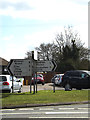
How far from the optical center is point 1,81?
20.3 meters

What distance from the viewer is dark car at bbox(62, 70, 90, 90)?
82.9ft

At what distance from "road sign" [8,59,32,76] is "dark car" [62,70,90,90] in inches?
297

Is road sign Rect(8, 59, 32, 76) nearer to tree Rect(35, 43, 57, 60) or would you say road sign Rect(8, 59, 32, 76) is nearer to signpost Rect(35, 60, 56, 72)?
signpost Rect(35, 60, 56, 72)

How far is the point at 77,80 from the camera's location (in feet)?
84.0

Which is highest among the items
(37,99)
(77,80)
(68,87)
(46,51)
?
(46,51)

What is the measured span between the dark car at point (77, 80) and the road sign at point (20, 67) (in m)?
7.55

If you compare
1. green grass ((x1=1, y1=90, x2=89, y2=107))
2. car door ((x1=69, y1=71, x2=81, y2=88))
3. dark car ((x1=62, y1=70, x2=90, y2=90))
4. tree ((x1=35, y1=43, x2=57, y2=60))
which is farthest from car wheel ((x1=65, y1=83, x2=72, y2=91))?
tree ((x1=35, y1=43, x2=57, y2=60))

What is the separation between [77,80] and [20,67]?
854 cm

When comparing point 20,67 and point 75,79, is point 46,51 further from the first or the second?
point 20,67

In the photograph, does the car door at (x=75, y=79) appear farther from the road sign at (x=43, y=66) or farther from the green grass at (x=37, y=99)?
the green grass at (x=37, y=99)

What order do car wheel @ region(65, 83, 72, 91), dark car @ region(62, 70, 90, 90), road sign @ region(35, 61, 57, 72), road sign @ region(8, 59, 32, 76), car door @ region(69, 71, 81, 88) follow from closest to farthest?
road sign @ region(8, 59, 32, 76) → road sign @ region(35, 61, 57, 72) → car wheel @ region(65, 83, 72, 91) → dark car @ region(62, 70, 90, 90) → car door @ region(69, 71, 81, 88)

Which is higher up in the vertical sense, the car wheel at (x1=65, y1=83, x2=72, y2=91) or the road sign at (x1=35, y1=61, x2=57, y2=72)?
the road sign at (x1=35, y1=61, x2=57, y2=72)

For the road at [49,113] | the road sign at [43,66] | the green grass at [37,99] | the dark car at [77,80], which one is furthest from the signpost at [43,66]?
the road at [49,113]

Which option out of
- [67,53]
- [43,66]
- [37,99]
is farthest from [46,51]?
[37,99]
